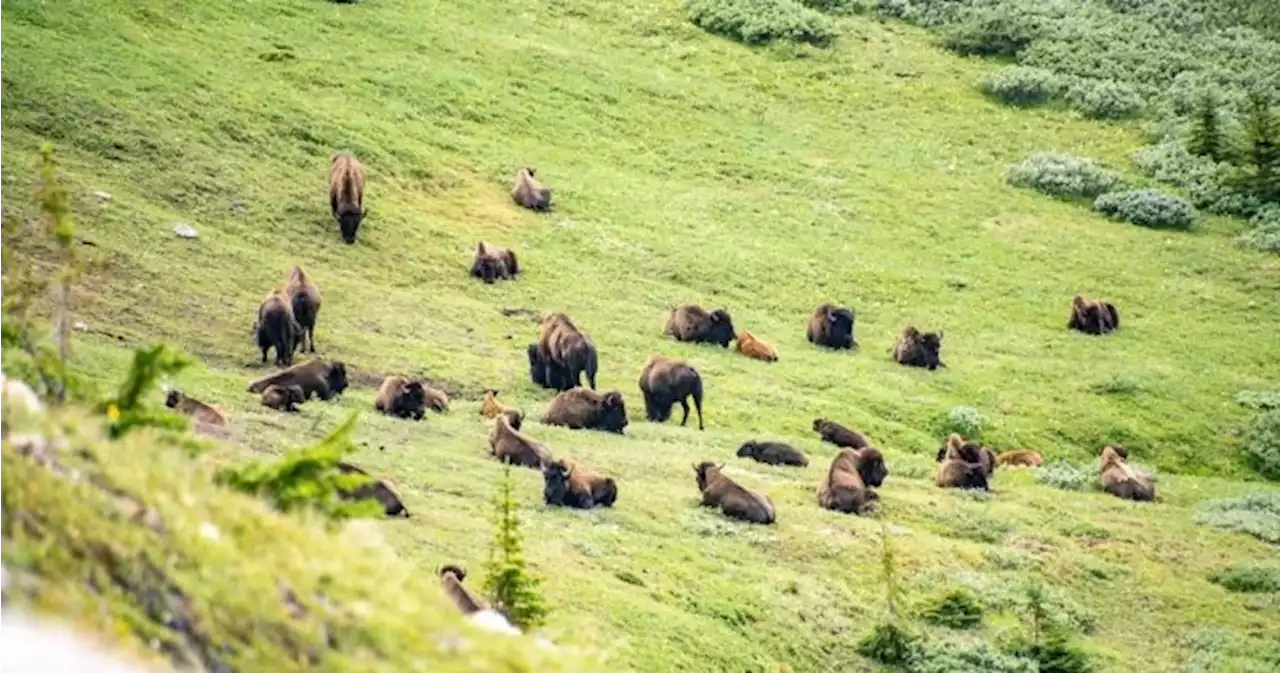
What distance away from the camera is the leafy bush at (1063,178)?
176 ft

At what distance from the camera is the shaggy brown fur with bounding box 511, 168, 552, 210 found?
4497cm

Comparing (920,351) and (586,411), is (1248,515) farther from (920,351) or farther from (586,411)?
(586,411)

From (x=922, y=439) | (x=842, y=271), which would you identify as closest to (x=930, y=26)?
(x=842, y=271)

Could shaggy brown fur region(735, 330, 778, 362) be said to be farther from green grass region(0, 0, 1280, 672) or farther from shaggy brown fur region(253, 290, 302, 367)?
shaggy brown fur region(253, 290, 302, 367)

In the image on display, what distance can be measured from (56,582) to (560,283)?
105 feet

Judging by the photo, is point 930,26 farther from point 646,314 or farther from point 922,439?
point 922,439

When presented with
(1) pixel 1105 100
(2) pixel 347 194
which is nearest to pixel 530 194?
(2) pixel 347 194

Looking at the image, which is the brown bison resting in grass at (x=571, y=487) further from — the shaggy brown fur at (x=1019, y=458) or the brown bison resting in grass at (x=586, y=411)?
the shaggy brown fur at (x=1019, y=458)

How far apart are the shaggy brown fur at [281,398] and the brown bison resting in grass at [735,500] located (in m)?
5.54

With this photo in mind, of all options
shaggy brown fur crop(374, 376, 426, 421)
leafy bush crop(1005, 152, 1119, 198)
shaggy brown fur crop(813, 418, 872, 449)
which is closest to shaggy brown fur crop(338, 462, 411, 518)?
shaggy brown fur crop(374, 376, 426, 421)

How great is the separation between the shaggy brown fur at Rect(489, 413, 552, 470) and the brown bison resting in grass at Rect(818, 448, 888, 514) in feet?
12.2

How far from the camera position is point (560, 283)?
132 feet

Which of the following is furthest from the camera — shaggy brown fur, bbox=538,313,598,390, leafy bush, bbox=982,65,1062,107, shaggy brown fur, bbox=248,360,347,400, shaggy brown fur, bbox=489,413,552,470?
leafy bush, bbox=982,65,1062,107

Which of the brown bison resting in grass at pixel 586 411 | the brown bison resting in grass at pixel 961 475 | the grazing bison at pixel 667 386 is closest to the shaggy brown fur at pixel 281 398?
the brown bison resting in grass at pixel 586 411
